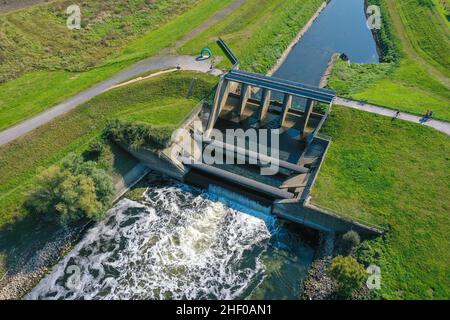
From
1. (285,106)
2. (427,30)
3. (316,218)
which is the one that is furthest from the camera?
(427,30)

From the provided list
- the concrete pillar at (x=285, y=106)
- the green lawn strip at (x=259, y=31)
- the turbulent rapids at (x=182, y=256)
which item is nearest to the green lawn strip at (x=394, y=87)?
the concrete pillar at (x=285, y=106)

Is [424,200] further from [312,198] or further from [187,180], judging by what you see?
[187,180]

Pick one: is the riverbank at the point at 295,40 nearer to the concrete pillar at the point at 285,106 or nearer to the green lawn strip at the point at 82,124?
the concrete pillar at the point at 285,106

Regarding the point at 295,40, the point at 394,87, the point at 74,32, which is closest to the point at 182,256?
the point at 394,87

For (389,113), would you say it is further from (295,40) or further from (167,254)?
(167,254)

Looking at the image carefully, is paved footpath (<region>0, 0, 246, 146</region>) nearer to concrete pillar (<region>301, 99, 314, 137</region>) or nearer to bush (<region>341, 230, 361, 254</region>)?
concrete pillar (<region>301, 99, 314, 137</region>)

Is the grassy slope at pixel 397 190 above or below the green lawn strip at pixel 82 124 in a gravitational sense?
above

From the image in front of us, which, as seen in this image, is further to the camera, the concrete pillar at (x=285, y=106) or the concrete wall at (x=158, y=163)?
the concrete pillar at (x=285, y=106)
